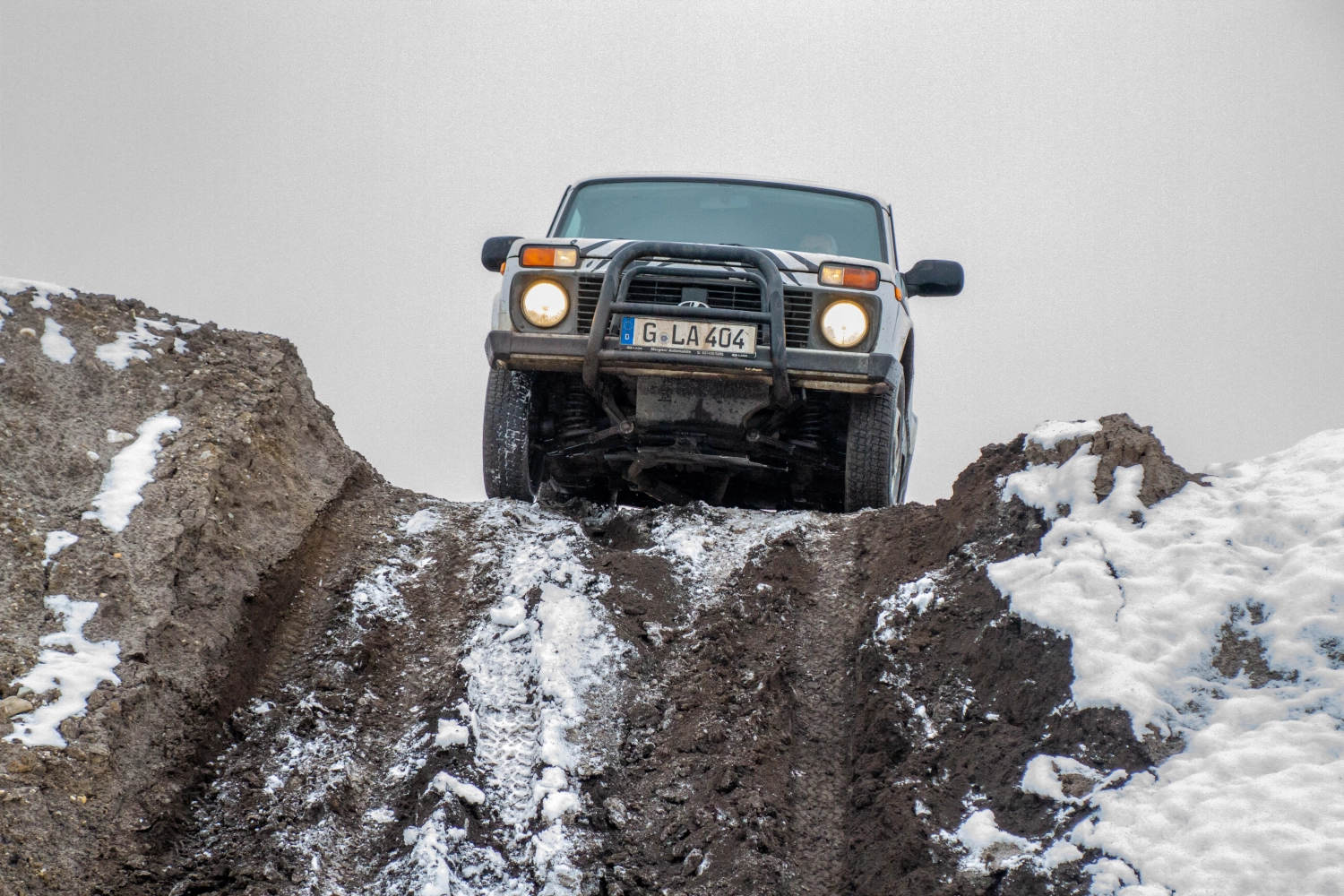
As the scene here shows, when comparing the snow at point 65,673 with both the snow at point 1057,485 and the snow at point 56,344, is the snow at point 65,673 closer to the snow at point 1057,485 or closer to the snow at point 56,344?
the snow at point 56,344

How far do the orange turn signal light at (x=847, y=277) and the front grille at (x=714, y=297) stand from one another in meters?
0.11

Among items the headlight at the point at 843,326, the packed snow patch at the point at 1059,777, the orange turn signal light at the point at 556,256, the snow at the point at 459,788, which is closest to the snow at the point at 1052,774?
the packed snow patch at the point at 1059,777

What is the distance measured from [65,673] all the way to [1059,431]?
3714 mm

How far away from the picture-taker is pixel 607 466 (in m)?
6.42

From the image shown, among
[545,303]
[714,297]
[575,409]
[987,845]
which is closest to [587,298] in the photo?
[545,303]

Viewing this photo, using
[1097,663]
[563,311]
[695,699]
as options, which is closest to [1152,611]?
[1097,663]

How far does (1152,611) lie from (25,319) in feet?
15.5

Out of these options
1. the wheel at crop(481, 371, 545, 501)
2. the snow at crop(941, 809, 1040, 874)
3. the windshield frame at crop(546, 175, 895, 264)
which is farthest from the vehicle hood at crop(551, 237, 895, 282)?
the snow at crop(941, 809, 1040, 874)

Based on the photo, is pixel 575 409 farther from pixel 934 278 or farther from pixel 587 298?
pixel 934 278

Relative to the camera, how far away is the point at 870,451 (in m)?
5.70

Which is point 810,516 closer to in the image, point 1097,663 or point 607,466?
point 607,466

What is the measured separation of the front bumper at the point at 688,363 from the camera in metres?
5.20

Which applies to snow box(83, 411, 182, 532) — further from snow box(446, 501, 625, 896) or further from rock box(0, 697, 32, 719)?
snow box(446, 501, 625, 896)

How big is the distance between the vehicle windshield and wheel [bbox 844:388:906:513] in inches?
39.4
